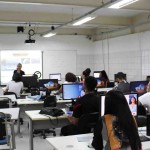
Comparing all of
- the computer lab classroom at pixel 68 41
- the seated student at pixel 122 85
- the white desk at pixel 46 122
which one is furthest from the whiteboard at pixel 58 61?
the white desk at pixel 46 122

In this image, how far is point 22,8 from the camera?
8836 mm

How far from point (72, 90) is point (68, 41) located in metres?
7.47

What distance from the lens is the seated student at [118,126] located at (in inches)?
93.1

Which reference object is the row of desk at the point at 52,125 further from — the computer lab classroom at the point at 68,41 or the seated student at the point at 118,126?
the seated student at the point at 118,126

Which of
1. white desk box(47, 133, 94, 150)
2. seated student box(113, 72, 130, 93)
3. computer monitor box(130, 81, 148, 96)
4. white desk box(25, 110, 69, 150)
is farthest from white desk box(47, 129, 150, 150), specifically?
computer monitor box(130, 81, 148, 96)

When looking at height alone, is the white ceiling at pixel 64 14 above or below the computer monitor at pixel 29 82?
above

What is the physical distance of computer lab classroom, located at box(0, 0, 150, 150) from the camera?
6773mm

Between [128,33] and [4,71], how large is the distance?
17.8 feet

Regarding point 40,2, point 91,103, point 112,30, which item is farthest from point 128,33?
point 91,103

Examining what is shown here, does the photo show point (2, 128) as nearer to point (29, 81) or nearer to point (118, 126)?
point (118, 126)

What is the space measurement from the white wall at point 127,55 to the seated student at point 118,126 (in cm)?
723

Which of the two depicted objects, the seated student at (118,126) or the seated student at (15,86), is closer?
the seated student at (118,126)

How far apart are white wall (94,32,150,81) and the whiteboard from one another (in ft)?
3.83

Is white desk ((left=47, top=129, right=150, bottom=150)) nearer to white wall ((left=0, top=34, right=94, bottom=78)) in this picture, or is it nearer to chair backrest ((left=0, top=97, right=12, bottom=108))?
chair backrest ((left=0, top=97, right=12, bottom=108))
